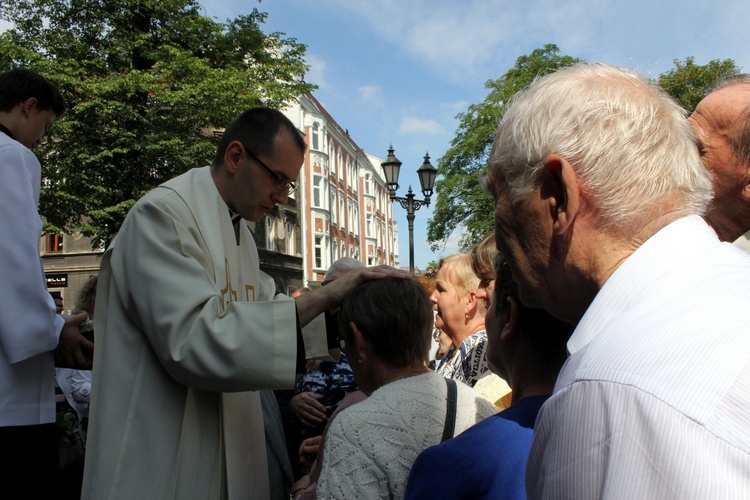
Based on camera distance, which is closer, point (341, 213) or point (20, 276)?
point (20, 276)

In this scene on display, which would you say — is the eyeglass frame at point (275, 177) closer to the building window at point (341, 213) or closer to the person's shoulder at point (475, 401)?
the person's shoulder at point (475, 401)

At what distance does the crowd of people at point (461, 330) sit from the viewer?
2.62ft

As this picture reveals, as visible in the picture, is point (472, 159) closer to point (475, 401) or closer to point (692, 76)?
point (692, 76)

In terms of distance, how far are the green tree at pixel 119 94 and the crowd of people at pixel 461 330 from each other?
15176 millimetres

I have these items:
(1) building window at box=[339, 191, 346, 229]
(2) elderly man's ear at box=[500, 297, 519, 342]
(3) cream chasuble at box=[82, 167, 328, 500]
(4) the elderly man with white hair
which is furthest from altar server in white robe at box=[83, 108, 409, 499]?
(1) building window at box=[339, 191, 346, 229]

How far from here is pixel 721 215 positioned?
2.46 m

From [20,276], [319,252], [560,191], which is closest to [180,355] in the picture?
[20,276]

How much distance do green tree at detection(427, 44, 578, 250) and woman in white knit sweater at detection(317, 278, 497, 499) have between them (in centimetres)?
2440

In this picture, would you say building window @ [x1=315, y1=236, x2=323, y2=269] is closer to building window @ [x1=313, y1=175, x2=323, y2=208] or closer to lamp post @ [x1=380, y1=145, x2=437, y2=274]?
building window @ [x1=313, y1=175, x2=323, y2=208]

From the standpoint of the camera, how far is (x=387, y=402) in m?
1.84

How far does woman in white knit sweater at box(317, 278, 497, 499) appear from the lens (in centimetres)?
170

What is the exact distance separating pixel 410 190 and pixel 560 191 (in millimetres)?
10528

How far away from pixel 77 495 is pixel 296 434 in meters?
1.40

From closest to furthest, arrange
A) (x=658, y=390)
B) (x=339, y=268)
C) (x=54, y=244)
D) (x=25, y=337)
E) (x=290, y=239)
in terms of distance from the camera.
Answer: (x=658, y=390) < (x=25, y=337) < (x=339, y=268) < (x=54, y=244) < (x=290, y=239)
